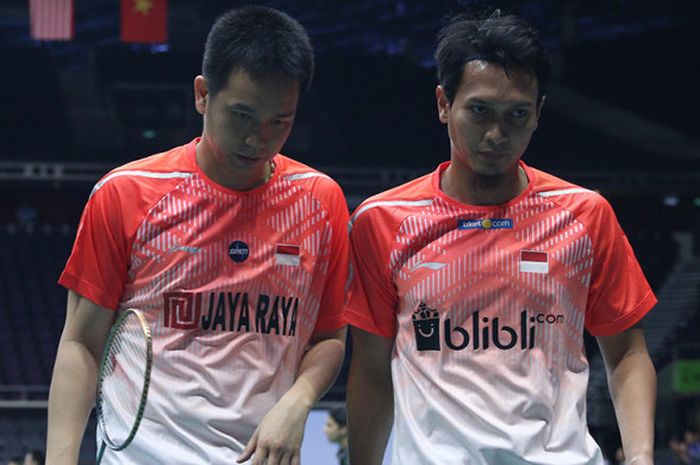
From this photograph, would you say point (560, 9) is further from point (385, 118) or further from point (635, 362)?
point (635, 362)

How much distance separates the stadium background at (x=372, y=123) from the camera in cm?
1602

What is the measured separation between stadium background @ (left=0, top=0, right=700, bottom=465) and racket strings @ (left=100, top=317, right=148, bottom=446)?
12.8 m

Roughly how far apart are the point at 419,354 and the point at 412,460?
0.21 metres

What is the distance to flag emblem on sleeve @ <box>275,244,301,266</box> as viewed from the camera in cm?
229

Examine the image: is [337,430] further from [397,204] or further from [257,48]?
[257,48]

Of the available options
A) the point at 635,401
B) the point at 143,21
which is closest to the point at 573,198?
the point at 635,401

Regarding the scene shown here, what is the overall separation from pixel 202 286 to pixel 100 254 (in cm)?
21

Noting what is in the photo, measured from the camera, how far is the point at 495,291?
2283 millimetres

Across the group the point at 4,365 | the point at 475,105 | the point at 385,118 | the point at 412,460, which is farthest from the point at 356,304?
the point at 385,118

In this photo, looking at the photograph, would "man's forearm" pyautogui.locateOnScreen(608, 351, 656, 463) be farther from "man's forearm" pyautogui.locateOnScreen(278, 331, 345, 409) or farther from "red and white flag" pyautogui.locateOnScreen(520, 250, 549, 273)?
"man's forearm" pyautogui.locateOnScreen(278, 331, 345, 409)

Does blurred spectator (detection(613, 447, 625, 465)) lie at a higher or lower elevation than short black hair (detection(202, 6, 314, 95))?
lower

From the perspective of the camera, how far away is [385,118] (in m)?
17.7

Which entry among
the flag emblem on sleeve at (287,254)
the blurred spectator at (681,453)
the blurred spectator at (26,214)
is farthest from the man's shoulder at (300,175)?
the blurred spectator at (26,214)

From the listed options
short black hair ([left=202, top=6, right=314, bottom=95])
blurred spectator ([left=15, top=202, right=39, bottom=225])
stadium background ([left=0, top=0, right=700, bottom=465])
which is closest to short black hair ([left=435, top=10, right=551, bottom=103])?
short black hair ([left=202, top=6, right=314, bottom=95])
